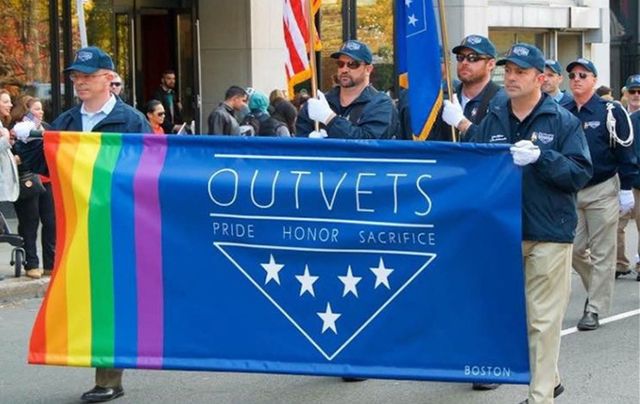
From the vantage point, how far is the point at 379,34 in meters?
22.4

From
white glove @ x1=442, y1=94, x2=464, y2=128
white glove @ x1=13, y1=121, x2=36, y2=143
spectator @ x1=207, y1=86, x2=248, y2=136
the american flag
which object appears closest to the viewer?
white glove @ x1=13, y1=121, x2=36, y2=143

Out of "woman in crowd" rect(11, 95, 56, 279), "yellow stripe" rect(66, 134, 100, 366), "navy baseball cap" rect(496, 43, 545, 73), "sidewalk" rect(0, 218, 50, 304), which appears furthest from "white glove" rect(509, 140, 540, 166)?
"woman in crowd" rect(11, 95, 56, 279)

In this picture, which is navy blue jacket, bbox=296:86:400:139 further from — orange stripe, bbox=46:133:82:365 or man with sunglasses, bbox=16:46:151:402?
orange stripe, bbox=46:133:82:365

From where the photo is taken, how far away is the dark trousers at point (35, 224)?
1275cm

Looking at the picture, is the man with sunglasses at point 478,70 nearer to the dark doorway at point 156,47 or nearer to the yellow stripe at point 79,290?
the yellow stripe at point 79,290

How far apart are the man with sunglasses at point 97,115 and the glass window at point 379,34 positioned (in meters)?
14.7

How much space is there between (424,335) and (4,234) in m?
6.84

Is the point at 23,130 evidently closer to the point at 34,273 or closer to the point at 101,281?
the point at 101,281

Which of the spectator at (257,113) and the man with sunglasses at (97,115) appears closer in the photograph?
the man with sunglasses at (97,115)

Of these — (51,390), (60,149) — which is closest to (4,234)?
(51,390)

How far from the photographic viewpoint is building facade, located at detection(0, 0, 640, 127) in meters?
17.9

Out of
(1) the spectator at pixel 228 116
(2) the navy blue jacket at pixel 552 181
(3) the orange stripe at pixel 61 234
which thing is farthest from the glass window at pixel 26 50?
(2) the navy blue jacket at pixel 552 181

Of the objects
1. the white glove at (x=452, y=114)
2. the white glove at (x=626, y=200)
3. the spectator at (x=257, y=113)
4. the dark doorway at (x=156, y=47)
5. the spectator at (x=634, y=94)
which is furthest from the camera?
the dark doorway at (x=156, y=47)

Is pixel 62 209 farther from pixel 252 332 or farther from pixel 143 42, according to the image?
pixel 143 42
